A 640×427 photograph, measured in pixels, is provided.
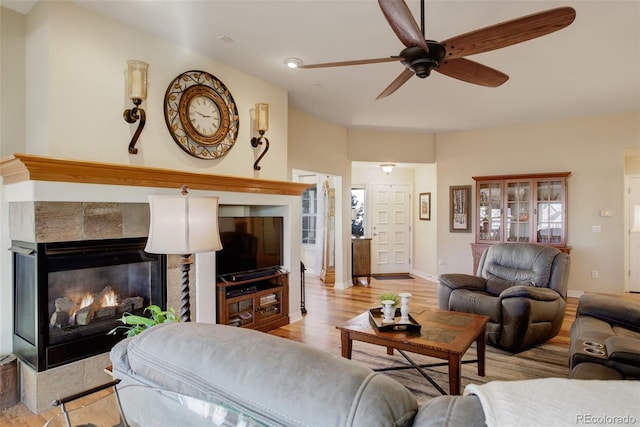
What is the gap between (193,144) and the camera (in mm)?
3260

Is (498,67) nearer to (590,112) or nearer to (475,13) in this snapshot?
(475,13)

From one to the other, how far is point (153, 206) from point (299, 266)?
2721 mm

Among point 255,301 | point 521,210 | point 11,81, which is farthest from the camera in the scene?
point 521,210

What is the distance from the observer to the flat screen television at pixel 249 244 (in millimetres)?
3547

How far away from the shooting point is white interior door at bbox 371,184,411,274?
25.6ft

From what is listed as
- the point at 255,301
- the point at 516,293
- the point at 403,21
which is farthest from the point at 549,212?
the point at 403,21

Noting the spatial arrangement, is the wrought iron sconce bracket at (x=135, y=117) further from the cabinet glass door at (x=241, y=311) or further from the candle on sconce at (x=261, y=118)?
the cabinet glass door at (x=241, y=311)

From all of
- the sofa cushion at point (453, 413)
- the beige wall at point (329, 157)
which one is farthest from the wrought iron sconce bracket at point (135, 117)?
the sofa cushion at point (453, 413)

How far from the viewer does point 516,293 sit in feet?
10.8

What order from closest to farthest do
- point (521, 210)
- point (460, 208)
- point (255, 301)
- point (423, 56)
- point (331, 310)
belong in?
point (423, 56) < point (255, 301) < point (331, 310) < point (521, 210) < point (460, 208)

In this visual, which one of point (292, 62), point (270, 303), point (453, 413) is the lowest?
point (270, 303)

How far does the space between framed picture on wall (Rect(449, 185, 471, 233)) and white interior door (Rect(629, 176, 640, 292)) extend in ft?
8.56

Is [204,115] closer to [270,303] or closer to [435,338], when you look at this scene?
[270,303]

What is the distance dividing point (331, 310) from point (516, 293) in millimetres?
2370
